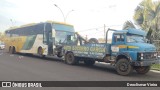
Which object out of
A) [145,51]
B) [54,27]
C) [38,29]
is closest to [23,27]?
[38,29]

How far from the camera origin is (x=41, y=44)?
77.3 ft

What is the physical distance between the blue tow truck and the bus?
4517mm

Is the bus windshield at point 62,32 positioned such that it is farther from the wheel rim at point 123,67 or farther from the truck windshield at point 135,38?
the wheel rim at point 123,67

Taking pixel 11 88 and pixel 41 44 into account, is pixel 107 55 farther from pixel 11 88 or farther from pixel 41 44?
pixel 41 44

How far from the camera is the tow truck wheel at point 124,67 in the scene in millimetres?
13490

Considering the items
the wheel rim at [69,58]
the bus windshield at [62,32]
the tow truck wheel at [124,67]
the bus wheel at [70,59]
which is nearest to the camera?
the tow truck wheel at [124,67]

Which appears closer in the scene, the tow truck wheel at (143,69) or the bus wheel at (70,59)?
the tow truck wheel at (143,69)

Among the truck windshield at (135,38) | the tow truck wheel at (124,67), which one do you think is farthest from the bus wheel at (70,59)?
the truck windshield at (135,38)

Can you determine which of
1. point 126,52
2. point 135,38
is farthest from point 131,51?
point 135,38

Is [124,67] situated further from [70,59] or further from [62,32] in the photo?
[62,32]

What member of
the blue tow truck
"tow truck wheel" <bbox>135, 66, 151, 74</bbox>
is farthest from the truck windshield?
"tow truck wheel" <bbox>135, 66, 151, 74</bbox>

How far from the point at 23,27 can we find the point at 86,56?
46.1 ft

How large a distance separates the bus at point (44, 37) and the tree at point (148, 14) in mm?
7036

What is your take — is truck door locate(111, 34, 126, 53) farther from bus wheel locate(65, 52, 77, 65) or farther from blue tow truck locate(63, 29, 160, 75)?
bus wheel locate(65, 52, 77, 65)
